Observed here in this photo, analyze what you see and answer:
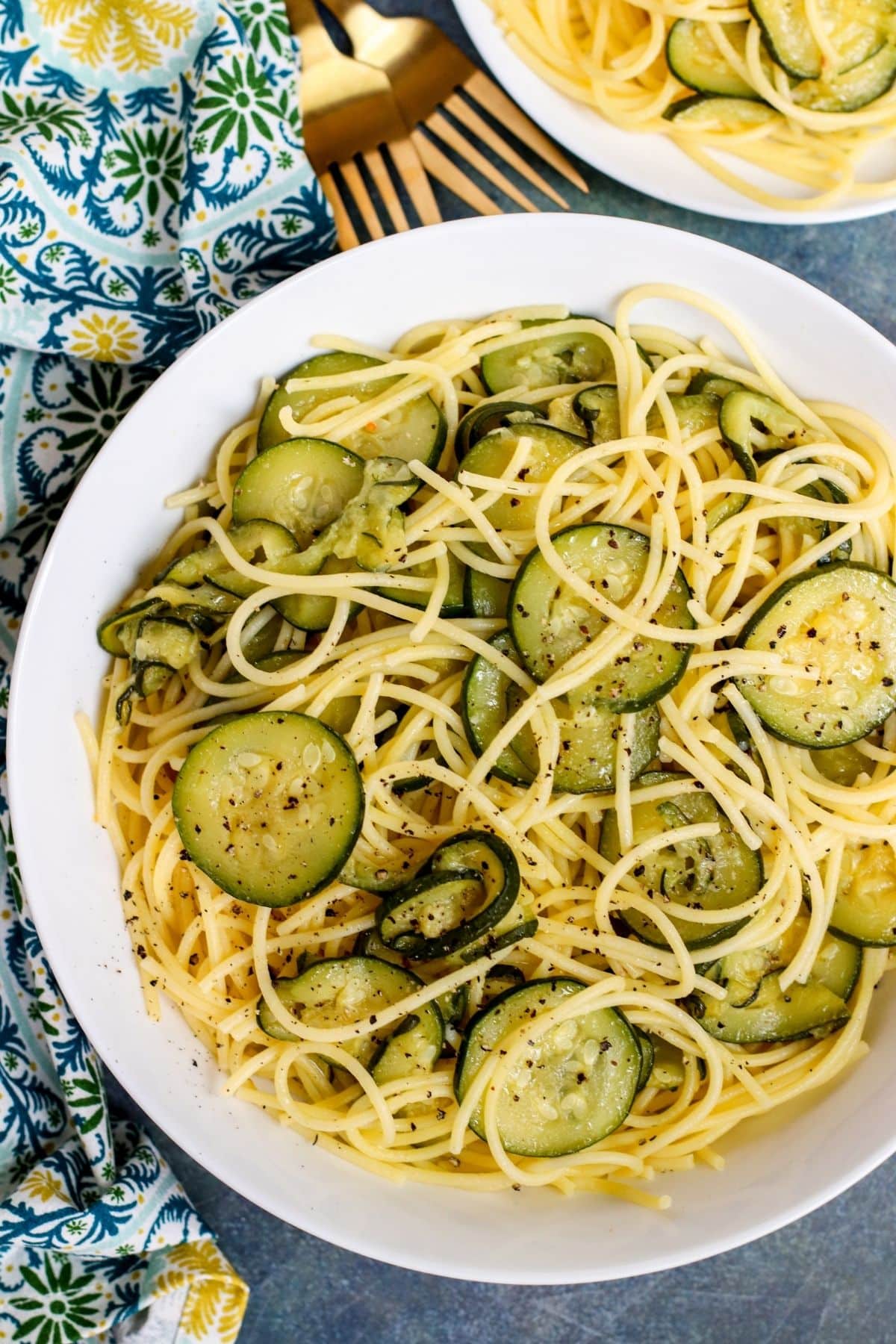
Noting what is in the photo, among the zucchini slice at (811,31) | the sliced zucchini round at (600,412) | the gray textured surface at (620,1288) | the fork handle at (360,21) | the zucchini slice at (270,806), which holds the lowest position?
the gray textured surface at (620,1288)

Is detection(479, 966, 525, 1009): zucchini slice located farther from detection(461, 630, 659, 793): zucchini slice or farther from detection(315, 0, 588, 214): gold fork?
detection(315, 0, 588, 214): gold fork

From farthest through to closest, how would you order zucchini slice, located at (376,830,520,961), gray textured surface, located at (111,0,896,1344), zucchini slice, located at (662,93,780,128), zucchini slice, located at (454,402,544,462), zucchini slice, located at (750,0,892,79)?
gray textured surface, located at (111,0,896,1344)
zucchini slice, located at (662,93,780,128)
zucchini slice, located at (750,0,892,79)
zucchini slice, located at (454,402,544,462)
zucchini slice, located at (376,830,520,961)

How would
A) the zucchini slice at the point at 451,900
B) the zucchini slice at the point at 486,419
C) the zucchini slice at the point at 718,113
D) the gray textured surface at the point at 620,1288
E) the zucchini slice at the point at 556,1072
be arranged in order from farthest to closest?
the gray textured surface at the point at 620,1288
the zucchini slice at the point at 718,113
the zucchini slice at the point at 486,419
the zucchini slice at the point at 556,1072
the zucchini slice at the point at 451,900

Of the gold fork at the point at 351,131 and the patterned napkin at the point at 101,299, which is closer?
the patterned napkin at the point at 101,299

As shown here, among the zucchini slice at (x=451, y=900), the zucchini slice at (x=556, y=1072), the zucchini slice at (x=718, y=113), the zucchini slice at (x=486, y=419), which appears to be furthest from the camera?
the zucchini slice at (x=718, y=113)

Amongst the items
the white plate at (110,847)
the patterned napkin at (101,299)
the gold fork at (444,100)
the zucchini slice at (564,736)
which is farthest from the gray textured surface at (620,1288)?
the zucchini slice at (564,736)

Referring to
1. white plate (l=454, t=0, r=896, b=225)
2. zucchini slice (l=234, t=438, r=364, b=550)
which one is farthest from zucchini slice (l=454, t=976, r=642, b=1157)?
white plate (l=454, t=0, r=896, b=225)

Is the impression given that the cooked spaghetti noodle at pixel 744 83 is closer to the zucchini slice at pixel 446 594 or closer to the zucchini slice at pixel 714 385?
the zucchini slice at pixel 714 385

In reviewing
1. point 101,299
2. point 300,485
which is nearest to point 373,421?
point 300,485
